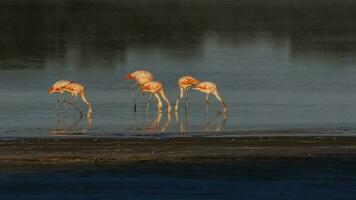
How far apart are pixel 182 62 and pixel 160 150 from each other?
2170 centimetres

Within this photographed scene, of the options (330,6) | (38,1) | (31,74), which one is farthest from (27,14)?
(31,74)

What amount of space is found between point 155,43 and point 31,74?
13.7 metres

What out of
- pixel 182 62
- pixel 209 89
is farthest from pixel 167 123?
pixel 182 62

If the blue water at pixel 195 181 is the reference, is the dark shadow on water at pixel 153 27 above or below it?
above

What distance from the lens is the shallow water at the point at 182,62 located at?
88.7ft

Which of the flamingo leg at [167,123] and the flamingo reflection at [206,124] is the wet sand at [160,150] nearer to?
the flamingo reflection at [206,124]

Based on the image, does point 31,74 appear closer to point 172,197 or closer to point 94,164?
point 94,164

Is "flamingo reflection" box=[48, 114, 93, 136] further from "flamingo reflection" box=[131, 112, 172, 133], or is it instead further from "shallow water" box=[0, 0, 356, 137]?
"flamingo reflection" box=[131, 112, 172, 133]

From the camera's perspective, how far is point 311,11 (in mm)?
76438

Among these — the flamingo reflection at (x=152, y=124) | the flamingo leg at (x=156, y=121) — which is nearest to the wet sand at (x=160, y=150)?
the flamingo reflection at (x=152, y=124)

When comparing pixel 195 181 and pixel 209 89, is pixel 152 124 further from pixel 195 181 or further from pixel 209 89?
pixel 195 181

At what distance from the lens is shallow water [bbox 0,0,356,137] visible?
27031 millimetres

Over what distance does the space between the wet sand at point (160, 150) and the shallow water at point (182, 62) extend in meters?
1.86

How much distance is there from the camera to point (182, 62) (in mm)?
42562
